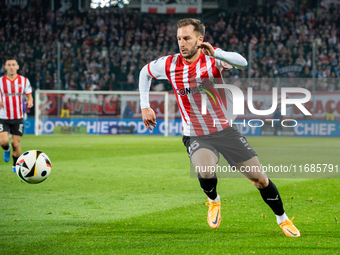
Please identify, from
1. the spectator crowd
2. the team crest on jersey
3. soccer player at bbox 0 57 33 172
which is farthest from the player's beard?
the spectator crowd

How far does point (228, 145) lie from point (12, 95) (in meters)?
6.45

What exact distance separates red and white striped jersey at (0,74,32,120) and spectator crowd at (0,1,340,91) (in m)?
12.7

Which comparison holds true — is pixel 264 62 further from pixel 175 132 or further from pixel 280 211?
pixel 280 211

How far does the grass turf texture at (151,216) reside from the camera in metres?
3.73

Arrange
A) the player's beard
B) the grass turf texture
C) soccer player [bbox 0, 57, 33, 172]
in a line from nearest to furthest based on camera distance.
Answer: the grass turf texture
the player's beard
soccer player [bbox 0, 57, 33, 172]

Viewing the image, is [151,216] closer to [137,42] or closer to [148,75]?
[148,75]

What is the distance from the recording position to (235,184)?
7.61m

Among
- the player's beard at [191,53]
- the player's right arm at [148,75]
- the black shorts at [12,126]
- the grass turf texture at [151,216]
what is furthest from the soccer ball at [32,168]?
the black shorts at [12,126]

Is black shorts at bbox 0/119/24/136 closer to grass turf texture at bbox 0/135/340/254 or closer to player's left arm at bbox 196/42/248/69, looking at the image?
grass turf texture at bbox 0/135/340/254

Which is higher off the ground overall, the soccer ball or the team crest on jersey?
the team crest on jersey

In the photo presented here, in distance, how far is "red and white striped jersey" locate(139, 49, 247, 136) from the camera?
173 inches

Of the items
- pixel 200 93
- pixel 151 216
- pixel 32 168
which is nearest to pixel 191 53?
pixel 200 93

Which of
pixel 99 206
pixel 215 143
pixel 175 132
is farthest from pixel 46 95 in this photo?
pixel 215 143

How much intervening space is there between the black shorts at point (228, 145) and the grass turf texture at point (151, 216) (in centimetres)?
75
